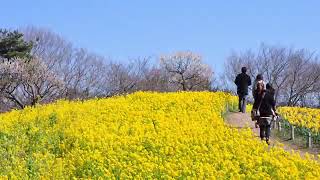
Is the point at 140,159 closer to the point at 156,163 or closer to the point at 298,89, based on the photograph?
the point at 156,163

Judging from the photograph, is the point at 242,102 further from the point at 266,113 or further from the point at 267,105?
the point at 266,113

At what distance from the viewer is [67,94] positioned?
58.8 metres

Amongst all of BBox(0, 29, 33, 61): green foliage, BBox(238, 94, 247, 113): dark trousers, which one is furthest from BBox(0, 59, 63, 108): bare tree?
BBox(238, 94, 247, 113): dark trousers

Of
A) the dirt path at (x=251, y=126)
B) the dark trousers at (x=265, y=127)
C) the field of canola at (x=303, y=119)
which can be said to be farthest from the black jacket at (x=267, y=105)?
the field of canola at (x=303, y=119)

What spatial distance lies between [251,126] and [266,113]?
3.78 meters

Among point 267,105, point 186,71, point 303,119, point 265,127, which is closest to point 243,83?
point 303,119

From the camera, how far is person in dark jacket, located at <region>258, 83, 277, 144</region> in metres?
16.9

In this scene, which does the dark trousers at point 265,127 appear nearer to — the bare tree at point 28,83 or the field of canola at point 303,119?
the field of canola at point 303,119

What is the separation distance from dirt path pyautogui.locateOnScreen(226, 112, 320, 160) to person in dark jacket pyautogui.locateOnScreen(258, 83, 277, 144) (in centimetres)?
38

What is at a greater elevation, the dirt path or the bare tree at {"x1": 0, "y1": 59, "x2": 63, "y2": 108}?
the bare tree at {"x1": 0, "y1": 59, "x2": 63, "y2": 108}

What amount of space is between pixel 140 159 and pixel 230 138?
11.7ft

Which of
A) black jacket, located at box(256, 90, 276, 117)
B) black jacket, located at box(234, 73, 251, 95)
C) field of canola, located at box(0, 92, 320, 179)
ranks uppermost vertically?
black jacket, located at box(234, 73, 251, 95)

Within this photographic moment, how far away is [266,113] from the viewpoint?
55.6 feet

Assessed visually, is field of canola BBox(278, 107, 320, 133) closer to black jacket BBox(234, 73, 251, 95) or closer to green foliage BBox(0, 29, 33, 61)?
black jacket BBox(234, 73, 251, 95)
